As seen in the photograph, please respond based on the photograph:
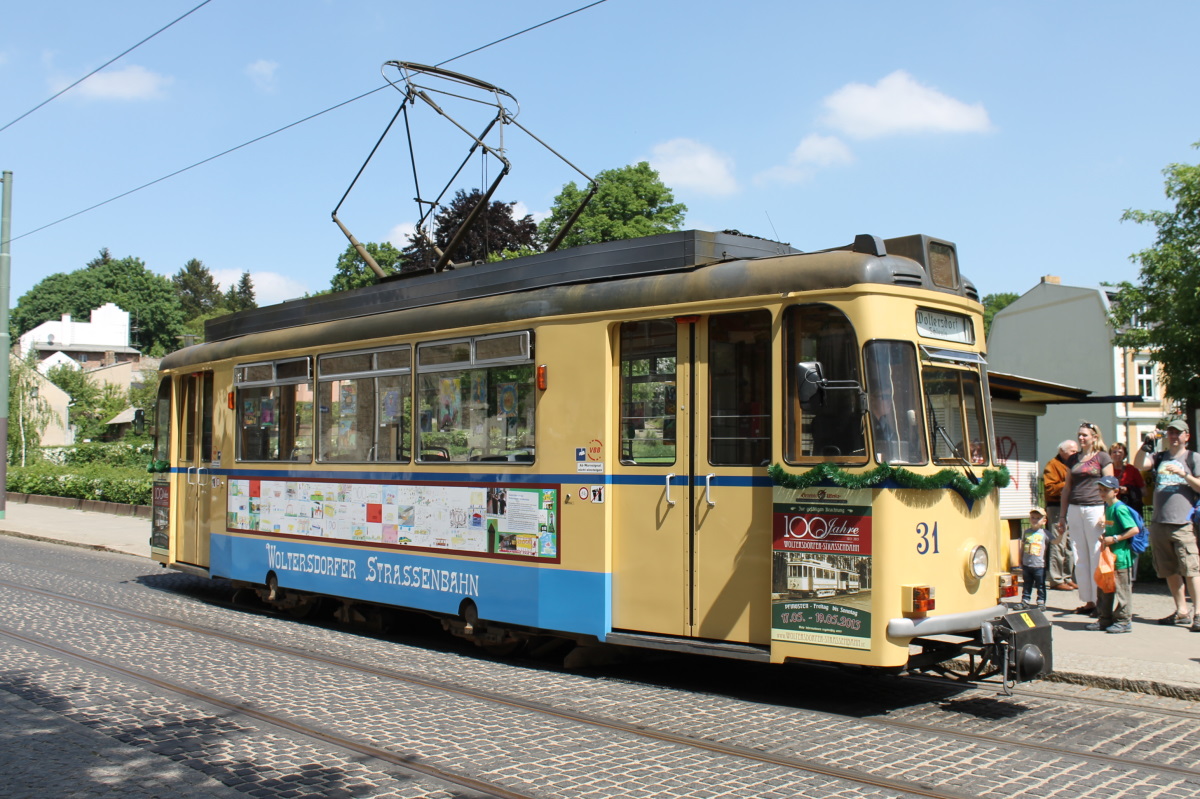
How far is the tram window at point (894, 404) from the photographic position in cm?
693

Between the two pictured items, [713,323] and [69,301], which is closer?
[713,323]

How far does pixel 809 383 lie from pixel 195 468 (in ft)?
30.2

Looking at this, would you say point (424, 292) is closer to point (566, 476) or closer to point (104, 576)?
point (566, 476)

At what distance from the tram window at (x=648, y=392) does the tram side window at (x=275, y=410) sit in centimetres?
429

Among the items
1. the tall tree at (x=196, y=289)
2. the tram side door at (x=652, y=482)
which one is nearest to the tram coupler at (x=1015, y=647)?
the tram side door at (x=652, y=482)

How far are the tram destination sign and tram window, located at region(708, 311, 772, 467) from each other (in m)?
1.05

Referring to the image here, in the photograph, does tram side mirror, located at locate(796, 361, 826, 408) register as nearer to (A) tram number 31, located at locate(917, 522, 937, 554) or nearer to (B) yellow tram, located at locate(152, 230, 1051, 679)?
(B) yellow tram, located at locate(152, 230, 1051, 679)

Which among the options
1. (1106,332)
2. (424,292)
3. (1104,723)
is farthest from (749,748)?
(1106,332)

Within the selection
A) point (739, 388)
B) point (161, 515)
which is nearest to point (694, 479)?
point (739, 388)

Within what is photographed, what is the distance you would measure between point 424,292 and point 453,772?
5.50 metres

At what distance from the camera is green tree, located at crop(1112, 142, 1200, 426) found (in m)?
22.3

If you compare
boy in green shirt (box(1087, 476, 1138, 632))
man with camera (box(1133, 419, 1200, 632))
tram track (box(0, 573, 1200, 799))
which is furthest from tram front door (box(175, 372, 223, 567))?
man with camera (box(1133, 419, 1200, 632))

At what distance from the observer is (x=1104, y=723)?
6.81m

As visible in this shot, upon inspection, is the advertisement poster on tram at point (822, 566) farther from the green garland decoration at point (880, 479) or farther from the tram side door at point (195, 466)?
the tram side door at point (195, 466)
